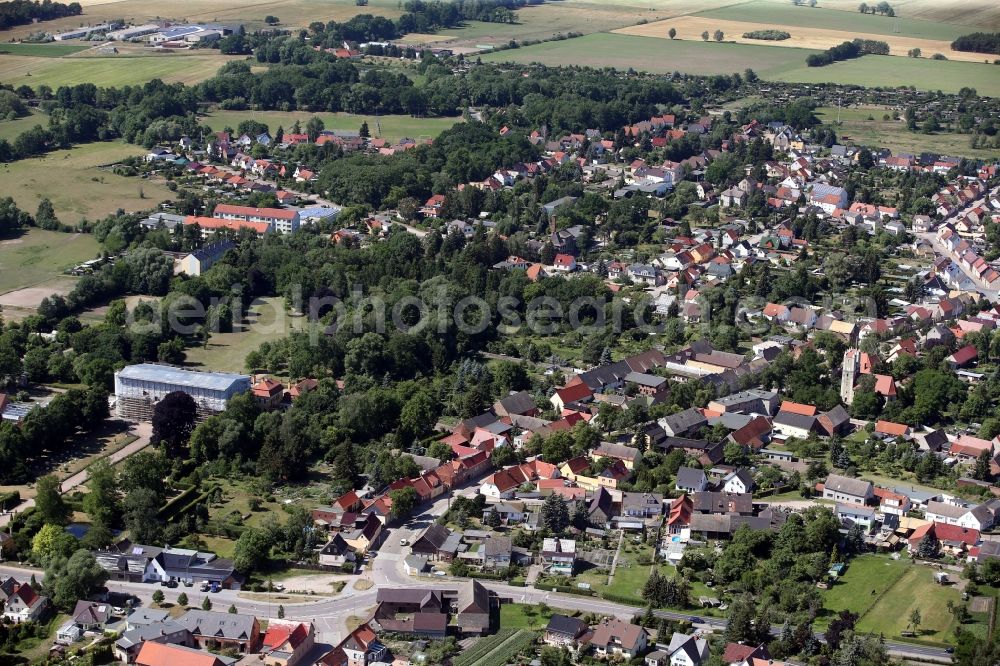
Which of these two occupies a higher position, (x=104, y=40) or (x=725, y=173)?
(x=104, y=40)

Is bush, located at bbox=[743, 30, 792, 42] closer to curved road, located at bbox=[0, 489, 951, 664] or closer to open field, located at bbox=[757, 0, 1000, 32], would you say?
open field, located at bbox=[757, 0, 1000, 32]

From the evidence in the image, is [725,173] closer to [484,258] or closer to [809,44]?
[484,258]

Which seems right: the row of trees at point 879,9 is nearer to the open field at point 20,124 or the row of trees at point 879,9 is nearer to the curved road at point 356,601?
the open field at point 20,124

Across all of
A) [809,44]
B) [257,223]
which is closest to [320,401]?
[257,223]

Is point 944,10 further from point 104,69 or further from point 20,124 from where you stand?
point 20,124

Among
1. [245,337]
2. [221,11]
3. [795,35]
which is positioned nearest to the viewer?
[245,337]

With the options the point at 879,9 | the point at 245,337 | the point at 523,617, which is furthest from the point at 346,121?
the point at 879,9

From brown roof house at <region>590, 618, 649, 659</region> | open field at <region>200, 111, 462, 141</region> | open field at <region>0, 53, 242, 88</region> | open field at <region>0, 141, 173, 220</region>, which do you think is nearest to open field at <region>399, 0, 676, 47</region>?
open field at <region>0, 53, 242, 88</region>
